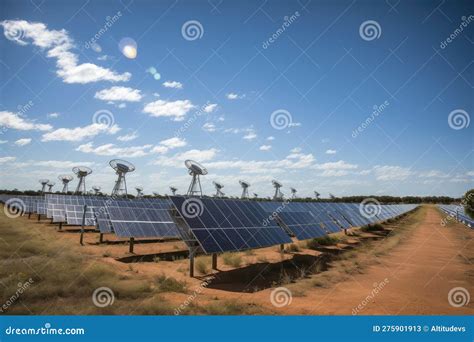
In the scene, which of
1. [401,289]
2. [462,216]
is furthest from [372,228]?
[401,289]

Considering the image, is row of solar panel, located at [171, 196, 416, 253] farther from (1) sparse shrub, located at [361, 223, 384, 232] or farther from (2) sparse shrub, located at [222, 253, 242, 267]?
(1) sparse shrub, located at [361, 223, 384, 232]

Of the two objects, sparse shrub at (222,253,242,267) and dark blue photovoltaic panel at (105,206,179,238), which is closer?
sparse shrub at (222,253,242,267)

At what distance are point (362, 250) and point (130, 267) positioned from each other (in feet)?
57.6

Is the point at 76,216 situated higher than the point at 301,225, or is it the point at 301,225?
the point at 76,216

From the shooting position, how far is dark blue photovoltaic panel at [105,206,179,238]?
21391mm

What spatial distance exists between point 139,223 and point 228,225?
375 inches

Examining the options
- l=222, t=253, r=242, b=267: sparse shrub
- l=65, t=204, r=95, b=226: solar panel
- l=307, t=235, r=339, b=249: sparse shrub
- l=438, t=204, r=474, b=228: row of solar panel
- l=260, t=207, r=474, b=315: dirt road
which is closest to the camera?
l=260, t=207, r=474, b=315: dirt road

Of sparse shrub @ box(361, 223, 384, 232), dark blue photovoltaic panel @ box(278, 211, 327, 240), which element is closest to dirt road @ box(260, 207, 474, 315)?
dark blue photovoltaic panel @ box(278, 211, 327, 240)

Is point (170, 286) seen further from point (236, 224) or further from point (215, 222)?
point (236, 224)

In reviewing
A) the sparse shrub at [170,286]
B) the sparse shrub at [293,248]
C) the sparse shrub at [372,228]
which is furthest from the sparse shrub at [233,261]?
the sparse shrub at [372,228]

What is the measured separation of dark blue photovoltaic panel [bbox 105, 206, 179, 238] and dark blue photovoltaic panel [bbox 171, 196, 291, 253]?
6.29 m

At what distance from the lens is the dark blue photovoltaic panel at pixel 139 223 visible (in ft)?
70.2

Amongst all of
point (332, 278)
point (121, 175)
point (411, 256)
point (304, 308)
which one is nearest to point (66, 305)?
point (304, 308)

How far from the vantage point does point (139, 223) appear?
23203mm
